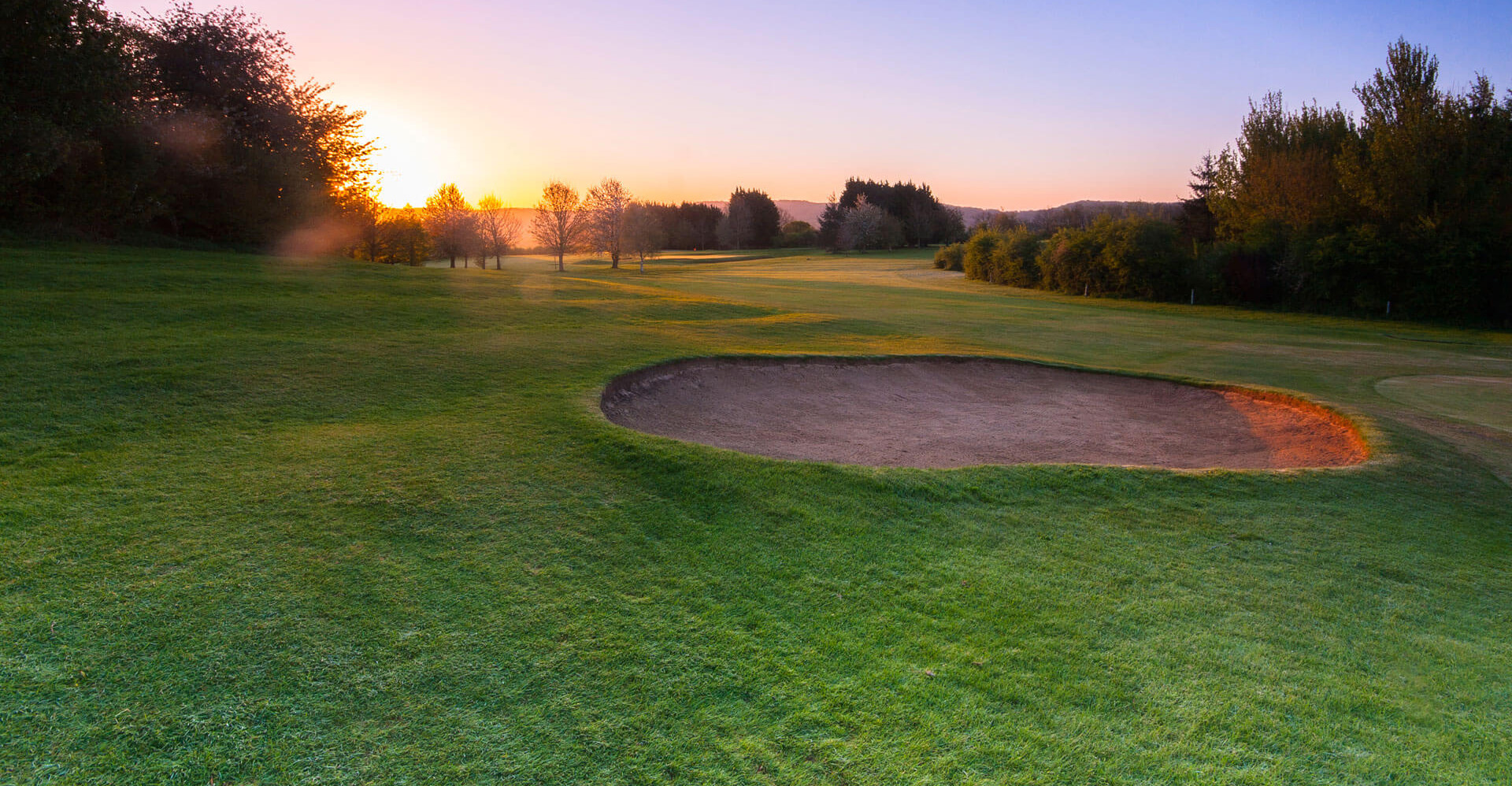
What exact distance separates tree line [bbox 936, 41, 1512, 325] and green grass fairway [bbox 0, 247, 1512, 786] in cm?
2804

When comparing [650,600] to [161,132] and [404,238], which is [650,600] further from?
[404,238]

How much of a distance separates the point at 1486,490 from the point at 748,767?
995 cm

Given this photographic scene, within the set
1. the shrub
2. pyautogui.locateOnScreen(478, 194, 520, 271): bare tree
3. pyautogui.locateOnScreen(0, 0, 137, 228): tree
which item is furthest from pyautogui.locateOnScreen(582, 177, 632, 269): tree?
pyautogui.locateOnScreen(0, 0, 137, 228): tree

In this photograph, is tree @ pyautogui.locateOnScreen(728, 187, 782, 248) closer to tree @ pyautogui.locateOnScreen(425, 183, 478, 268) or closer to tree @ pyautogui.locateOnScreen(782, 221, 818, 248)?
tree @ pyautogui.locateOnScreen(782, 221, 818, 248)

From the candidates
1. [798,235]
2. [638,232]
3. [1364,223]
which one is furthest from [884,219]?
[1364,223]

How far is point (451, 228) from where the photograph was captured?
6059 centimetres

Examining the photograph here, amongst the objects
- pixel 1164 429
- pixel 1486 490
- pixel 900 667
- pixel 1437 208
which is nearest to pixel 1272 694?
pixel 900 667

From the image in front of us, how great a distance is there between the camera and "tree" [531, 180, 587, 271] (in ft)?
209

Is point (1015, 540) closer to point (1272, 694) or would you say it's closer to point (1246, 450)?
point (1272, 694)

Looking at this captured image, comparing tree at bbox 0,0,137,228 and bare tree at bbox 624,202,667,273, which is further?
bare tree at bbox 624,202,667,273

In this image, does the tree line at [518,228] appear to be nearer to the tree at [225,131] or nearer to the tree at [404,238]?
the tree at [404,238]

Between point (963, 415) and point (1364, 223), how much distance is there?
107 feet

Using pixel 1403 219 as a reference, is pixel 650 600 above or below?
below

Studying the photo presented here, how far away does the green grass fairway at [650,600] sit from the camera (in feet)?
10.9
